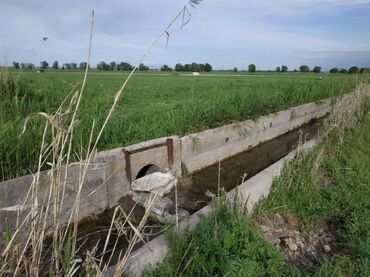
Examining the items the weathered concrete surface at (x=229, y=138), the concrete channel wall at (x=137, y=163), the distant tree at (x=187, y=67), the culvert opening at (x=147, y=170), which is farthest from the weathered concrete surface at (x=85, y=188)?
the distant tree at (x=187, y=67)

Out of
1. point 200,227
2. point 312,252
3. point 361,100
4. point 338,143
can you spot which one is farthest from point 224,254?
point 361,100

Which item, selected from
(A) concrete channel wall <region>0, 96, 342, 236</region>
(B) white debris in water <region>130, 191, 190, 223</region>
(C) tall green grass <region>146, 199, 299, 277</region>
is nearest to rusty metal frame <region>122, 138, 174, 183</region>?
(A) concrete channel wall <region>0, 96, 342, 236</region>

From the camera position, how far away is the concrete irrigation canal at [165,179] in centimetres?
304

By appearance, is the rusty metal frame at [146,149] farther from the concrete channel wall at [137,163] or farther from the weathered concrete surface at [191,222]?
the weathered concrete surface at [191,222]

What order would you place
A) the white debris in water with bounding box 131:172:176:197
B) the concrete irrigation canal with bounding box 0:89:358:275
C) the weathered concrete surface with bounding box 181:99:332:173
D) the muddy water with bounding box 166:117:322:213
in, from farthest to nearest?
the weathered concrete surface with bounding box 181:99:332:173, the muddy water with bounding box 166:117:322:213, the white debris in water with bounding box 131:172:176:197, the concrete irrigation canal with bounding box 0:89:358:275

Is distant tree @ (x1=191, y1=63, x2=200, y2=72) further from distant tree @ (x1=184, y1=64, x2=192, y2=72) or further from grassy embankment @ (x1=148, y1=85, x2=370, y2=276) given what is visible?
grassy embankment @ (x1=148, y1=85, x2=370, y2=276)

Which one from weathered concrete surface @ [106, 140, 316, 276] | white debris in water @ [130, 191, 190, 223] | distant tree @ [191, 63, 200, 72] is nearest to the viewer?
weathered concrete surface @ [106, 140, 316, 276]

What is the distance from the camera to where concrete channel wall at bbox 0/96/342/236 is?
3.17m

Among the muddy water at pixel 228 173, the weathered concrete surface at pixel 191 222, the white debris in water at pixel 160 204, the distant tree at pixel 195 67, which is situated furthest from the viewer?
the distant tree at pixel 195 67

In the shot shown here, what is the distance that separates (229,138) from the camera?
265 inches

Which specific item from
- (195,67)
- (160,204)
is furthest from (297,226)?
(195,67)

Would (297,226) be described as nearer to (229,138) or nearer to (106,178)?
(106,178)

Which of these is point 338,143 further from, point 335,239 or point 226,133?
point 335,239

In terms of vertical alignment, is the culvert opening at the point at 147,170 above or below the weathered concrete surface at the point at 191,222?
below
